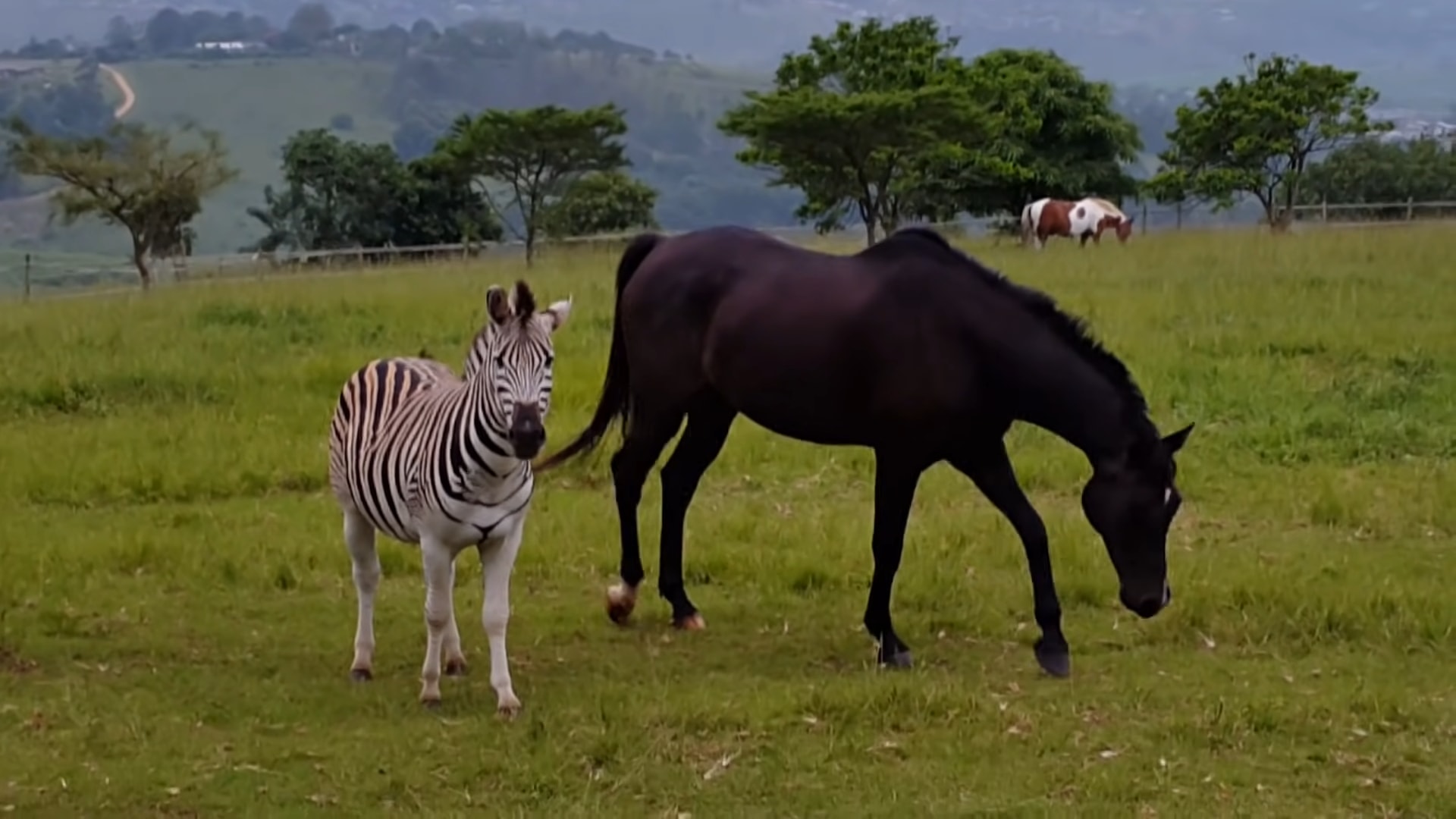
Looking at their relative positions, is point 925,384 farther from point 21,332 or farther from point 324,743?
point 21,332

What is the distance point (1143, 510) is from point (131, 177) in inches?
1311

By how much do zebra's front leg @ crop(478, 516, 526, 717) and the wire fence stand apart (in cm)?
2146

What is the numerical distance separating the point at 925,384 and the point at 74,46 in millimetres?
142541

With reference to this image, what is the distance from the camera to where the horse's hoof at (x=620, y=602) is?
7062 millimetres

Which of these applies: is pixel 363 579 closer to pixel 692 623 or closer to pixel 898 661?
pixel 692 623

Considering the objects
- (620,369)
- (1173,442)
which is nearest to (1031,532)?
(1173,442)

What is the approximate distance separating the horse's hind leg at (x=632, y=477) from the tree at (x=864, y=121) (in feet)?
77.3

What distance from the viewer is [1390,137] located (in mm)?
54469

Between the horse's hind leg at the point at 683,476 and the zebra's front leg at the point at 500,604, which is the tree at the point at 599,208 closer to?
the horse's hind leg at the point at 683,476

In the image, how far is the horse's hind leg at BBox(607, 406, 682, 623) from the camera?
7.09 metres

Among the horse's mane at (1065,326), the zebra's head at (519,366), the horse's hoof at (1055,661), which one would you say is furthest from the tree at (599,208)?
the zebra's head at (519,366)

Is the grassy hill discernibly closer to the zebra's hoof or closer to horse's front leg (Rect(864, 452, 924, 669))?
the zebra's hoof

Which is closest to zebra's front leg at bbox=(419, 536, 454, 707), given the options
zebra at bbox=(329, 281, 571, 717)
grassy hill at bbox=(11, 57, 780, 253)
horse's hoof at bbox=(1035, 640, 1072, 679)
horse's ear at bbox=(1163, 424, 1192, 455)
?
zebra at bbox=(329, 281, 571, 717)

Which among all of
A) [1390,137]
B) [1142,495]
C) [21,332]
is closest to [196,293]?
[21,332]
